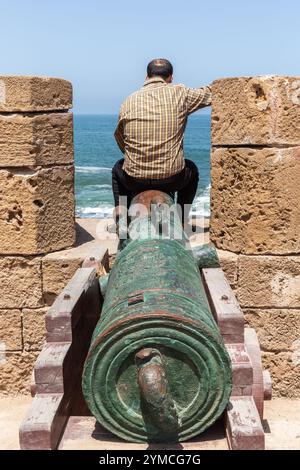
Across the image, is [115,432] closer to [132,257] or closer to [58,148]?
[132,257]

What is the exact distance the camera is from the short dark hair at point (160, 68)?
15.7ft

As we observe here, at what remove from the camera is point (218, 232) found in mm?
5496

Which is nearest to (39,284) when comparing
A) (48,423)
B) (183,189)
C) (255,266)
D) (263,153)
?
(183,189)

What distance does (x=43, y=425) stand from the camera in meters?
2.82

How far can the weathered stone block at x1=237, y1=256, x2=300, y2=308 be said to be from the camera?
5.26 meters

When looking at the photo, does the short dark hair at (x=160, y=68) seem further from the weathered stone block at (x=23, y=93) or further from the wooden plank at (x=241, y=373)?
the wooden plank at (x=241, y=373)

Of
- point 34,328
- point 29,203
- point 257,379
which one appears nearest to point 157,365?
point 257,379

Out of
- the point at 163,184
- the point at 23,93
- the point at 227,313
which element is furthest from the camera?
the point at 23,93

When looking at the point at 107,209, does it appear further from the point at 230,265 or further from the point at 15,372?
the point at 230,265

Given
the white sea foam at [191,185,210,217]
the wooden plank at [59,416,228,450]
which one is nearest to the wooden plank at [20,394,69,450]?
the wooden plank at [59,416,228,450]

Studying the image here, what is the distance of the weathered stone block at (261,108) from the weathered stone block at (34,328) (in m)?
2.28

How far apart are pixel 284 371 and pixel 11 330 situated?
244 centimetres

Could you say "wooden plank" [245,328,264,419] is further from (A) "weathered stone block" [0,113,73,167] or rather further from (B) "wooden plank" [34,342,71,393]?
(A) "weathered stone block" [0,113,73,167]
